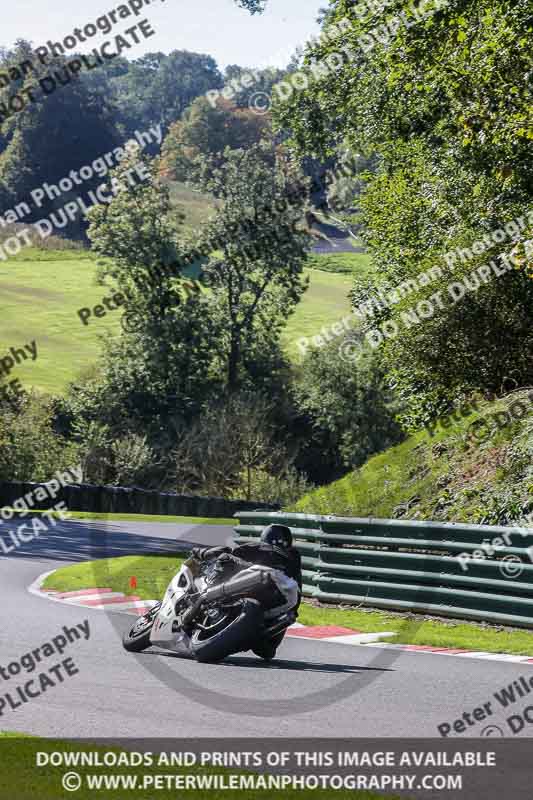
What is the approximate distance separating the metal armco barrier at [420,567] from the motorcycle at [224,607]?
4201 millimetres

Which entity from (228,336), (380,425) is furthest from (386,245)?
(228,336)

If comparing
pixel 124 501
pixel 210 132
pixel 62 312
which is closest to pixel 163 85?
pixel 210 132

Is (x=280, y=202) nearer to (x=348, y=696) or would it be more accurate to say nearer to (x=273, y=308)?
(x=273, y=308)

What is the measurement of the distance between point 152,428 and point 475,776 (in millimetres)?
55012

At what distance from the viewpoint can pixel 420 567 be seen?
1390 cm

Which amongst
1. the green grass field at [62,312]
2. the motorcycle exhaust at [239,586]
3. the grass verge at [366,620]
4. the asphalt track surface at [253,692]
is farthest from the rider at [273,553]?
the green grass field at [62,312]

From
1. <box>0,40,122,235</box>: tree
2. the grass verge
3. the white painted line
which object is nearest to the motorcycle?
the white painted line

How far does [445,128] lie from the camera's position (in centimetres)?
2214

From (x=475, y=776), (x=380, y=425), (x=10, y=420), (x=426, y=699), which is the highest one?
(x=475, y=776)

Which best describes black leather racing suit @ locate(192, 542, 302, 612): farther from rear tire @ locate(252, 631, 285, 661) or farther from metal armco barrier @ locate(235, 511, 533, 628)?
metal armco barrier @ locate(235, 511, 533, 628)

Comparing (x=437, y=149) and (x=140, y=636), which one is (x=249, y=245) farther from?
(x=140, y=636)

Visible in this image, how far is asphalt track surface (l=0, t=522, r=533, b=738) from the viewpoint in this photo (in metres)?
7.33

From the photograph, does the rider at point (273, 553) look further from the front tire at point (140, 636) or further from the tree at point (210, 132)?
the tree at point (210, 132)

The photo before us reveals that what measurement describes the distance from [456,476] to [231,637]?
8.85 metres
